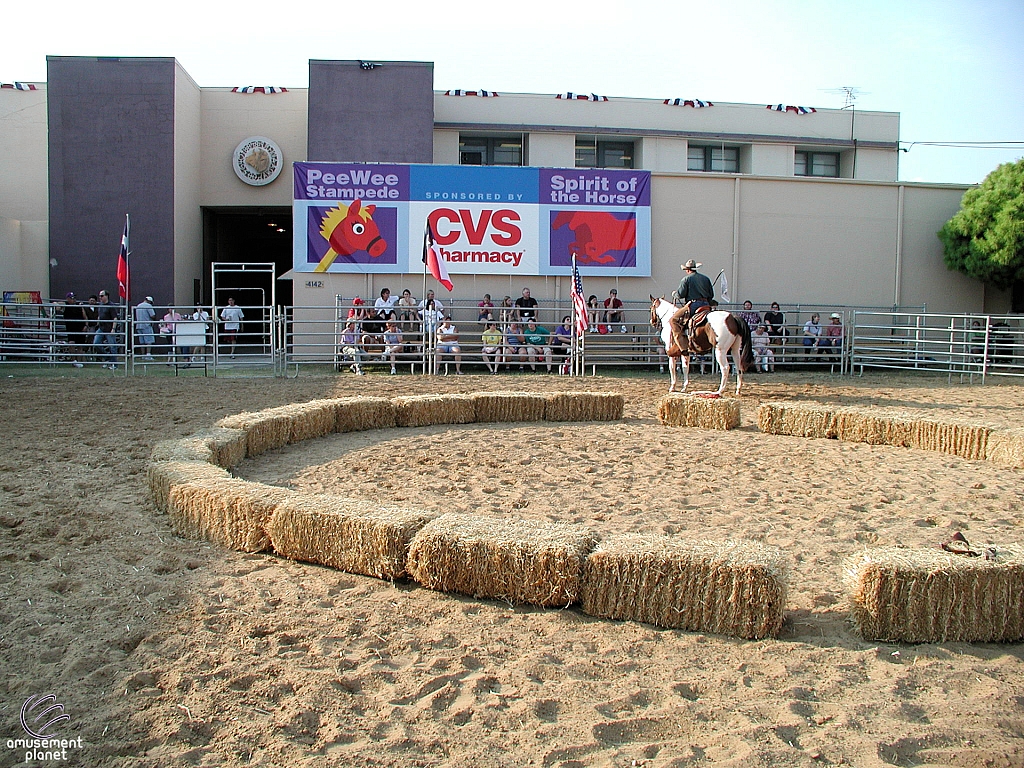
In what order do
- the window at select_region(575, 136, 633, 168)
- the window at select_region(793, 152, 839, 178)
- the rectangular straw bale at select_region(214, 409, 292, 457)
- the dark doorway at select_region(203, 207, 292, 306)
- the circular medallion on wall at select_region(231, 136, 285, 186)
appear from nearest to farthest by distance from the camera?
the rectangular straw bale at select_region(214, 409, 292, 457), the circular medallion on wall at select_region(231, 136, 285, 186), the dark doorway at select_region(203, 207, 292, 306), the window at select_region(575, 136, 633, 168), the window at select_region(793, 152, 839, 178)

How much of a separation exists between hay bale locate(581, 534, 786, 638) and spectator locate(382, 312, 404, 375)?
1281cm

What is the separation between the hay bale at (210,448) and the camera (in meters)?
6.82

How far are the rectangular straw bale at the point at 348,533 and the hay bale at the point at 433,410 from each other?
5.60 meters

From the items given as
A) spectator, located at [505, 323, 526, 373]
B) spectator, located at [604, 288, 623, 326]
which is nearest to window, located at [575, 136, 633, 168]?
spectator, located at [604, 288, 623, 326]

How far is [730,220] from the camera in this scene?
2095 cm

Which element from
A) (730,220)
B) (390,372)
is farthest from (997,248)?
(390,372)

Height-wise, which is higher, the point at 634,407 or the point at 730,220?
the point at 730,220

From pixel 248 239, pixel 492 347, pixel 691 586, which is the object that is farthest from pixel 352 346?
pixel 248 239

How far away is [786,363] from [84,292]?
19.1 m

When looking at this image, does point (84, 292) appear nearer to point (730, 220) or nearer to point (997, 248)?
point (730, 220)

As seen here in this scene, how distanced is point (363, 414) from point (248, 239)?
77.8ft

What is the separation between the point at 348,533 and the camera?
4.76m

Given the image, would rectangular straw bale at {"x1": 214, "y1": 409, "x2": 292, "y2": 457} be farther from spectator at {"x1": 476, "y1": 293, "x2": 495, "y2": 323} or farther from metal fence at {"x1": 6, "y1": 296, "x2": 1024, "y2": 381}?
spectator at {"x1": 476, "y1": 293, "x2": 495, "y2": 323}

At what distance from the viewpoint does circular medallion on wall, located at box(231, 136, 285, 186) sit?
25.0m
